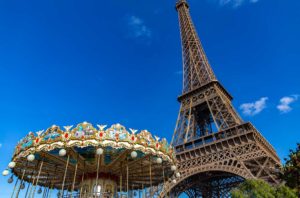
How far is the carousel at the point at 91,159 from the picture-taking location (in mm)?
10266

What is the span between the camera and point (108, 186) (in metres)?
12.7

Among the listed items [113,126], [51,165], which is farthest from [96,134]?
[51,165]

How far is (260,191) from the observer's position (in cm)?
1319

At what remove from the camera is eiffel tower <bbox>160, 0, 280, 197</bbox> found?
2456 centimetres

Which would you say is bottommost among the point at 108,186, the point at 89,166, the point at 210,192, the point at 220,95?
the point at 108,186

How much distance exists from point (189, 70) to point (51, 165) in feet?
106

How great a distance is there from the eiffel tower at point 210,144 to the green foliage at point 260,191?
8578mm

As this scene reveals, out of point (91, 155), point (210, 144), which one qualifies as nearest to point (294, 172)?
point (91, 155)

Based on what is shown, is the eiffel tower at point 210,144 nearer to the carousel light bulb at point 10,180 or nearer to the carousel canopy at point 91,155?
the carousel canopy at point 91,155

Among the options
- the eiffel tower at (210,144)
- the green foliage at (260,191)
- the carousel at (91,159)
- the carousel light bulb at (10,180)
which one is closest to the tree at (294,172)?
the green foliage at (260,191)

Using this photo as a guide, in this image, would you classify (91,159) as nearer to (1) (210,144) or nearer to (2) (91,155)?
(2) (91,155)

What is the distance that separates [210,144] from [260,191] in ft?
50.3

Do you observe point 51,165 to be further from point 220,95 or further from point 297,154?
point 220,95

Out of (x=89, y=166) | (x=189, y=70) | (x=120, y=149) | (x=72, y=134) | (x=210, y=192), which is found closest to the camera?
(x=72, y=134)
